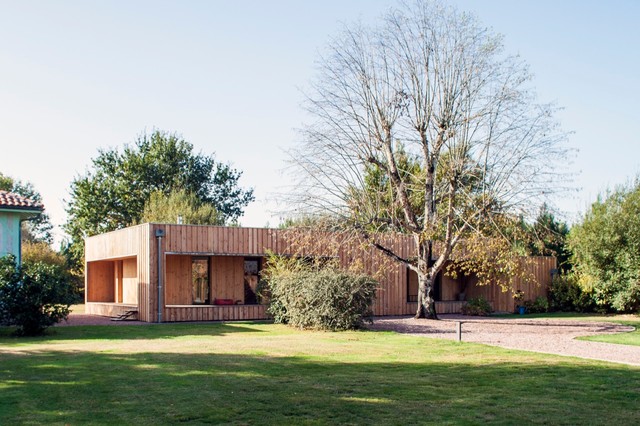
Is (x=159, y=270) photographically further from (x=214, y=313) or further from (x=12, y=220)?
(x=12, y=220)

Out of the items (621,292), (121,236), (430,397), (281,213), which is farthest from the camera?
(621,292)

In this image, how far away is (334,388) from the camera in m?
8.97

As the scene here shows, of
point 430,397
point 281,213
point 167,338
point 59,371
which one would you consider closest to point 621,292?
point 281,213

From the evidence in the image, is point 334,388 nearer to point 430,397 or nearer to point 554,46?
point 430,397

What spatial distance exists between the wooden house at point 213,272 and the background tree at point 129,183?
543 inches

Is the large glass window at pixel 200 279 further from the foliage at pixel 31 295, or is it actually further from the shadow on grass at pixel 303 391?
the shadow on grass at pixel 303 391

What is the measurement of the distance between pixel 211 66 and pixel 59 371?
9.01 meters

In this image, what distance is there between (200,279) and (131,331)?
24.5ft

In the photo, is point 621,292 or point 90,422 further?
point 621,292

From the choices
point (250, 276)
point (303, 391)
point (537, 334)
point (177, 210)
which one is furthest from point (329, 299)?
point (177, 210)

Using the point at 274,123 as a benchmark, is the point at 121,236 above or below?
below

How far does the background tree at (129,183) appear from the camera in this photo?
141ft

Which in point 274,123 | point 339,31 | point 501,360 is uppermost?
point 339,31

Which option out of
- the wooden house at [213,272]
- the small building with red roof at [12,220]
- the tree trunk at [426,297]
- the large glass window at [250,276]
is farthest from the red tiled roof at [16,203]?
the tree trunk at [426,297]
